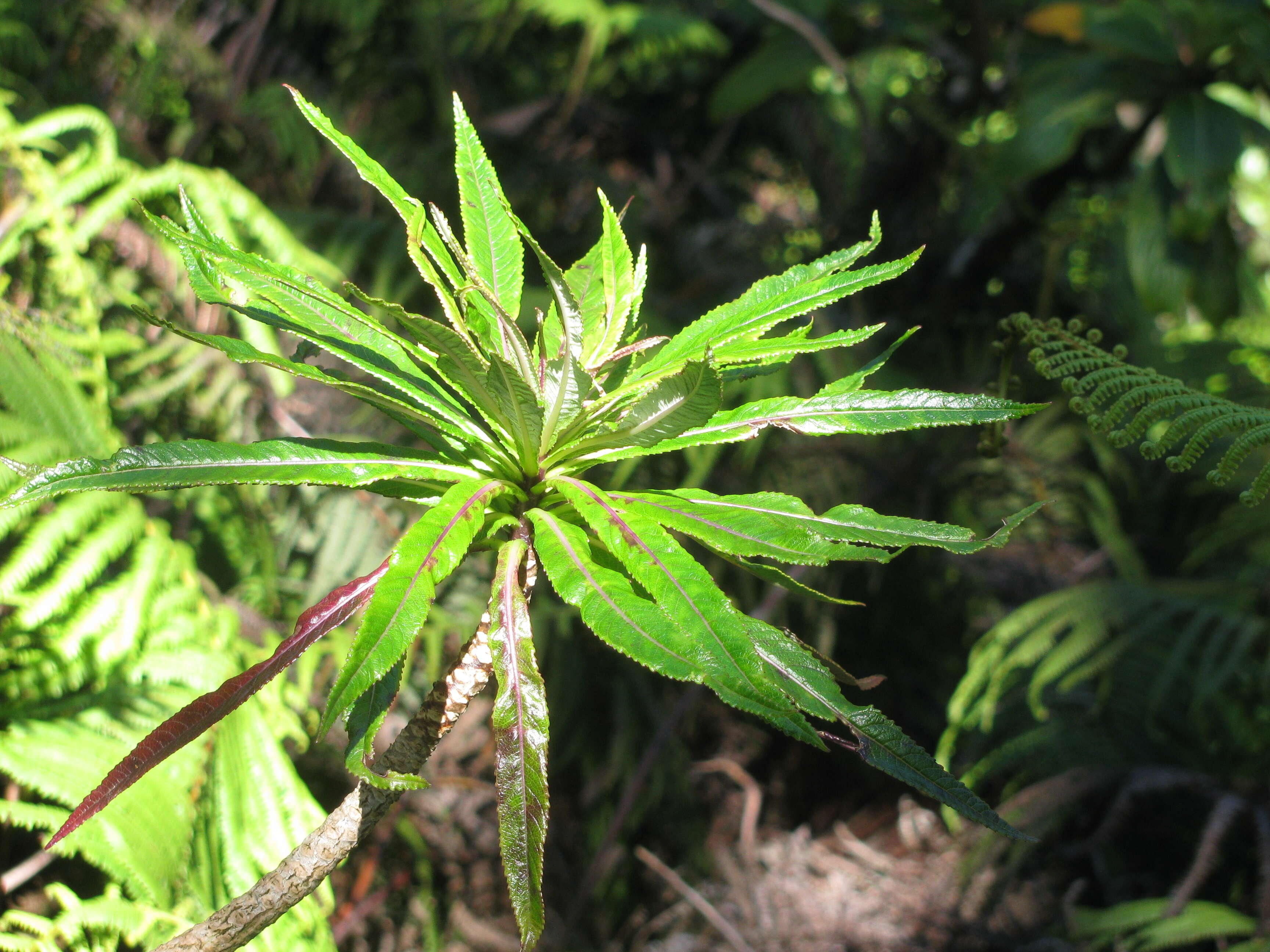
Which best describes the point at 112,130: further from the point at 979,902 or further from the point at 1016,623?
the point at 979,902

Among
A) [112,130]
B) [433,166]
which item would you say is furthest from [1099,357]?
[433,166]

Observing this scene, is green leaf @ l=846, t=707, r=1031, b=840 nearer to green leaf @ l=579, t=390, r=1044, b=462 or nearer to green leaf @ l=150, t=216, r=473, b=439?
green leaf @ l=579, t=390, r=1044, b=462

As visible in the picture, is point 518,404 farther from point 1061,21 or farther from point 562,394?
point 1061,21

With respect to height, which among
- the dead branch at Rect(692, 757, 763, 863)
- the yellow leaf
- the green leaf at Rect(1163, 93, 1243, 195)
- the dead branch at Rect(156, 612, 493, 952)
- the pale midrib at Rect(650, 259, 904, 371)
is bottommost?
the dead branch at Rect(692, 757, 763, 863)

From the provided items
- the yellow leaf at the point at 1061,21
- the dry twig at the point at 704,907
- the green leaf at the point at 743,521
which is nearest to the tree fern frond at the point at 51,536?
the green leaf at the point at 743,521

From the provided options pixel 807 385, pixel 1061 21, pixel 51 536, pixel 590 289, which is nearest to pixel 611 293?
pixel 590 289

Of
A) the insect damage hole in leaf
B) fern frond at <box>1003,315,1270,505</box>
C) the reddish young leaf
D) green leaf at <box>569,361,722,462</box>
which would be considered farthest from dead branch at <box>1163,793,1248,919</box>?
the reddish young leaf

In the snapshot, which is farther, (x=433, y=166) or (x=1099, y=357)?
(x=433, y=166)
